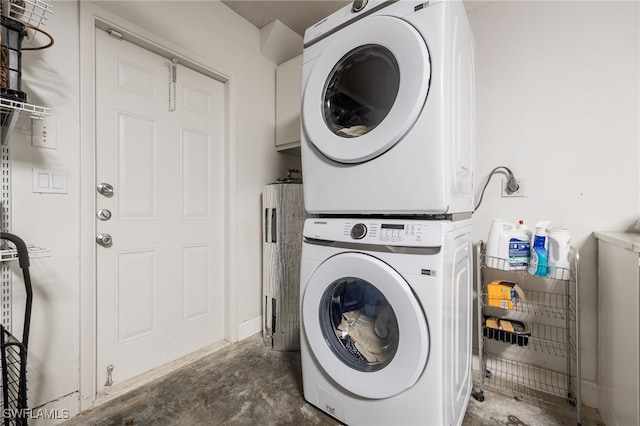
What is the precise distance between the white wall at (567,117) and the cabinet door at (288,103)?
124 cm

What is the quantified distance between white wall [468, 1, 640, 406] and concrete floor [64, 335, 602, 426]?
418 millimetres

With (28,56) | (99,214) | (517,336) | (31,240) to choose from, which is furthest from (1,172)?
(517,336)

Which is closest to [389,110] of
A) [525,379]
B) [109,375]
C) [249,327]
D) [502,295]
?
[502,295]

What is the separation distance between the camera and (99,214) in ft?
4.75

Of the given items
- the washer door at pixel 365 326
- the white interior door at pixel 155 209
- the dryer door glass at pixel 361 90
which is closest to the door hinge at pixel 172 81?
the white interior door at pixel 155 209

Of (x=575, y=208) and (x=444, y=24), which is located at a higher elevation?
(x=444, y=24)

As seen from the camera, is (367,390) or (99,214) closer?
(367,390)

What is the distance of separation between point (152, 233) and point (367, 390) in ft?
4.75

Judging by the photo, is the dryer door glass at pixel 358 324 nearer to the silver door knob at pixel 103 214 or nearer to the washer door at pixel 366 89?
the washer door at pixel 366 89

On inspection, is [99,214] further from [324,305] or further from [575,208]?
[575,208]

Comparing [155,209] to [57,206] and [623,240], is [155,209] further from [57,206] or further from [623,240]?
[623,240]

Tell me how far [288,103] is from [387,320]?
179 centimetres

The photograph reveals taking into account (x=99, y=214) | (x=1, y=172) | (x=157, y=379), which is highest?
(x=1, y=172)

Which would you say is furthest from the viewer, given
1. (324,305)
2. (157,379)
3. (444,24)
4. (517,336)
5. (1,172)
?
(157,379)
